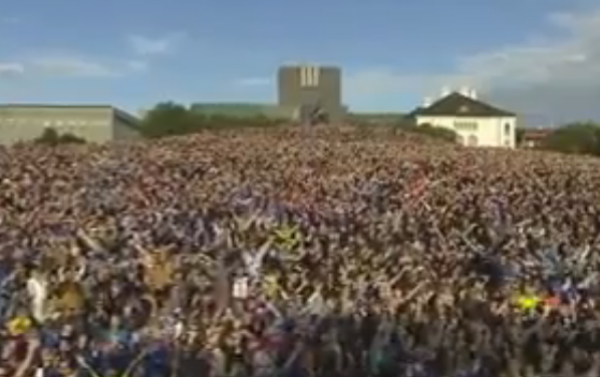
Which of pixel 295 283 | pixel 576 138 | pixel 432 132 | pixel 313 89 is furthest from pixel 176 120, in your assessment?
pixel 295 283

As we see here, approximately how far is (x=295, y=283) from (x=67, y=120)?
28.3 metres

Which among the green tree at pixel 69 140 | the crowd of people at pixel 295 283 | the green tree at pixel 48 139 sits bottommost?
the crowd of people at pixel 295 283

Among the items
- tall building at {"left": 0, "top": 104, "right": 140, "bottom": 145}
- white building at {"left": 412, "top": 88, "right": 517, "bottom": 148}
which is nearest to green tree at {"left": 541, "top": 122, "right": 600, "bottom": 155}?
tall building at {"left": 0, "top": 104, "right": 140, "bottom": 145}

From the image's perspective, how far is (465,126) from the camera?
8669 centimetres

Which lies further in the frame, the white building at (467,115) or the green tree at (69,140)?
the white building at (467,115)

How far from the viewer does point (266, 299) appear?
10.4ft

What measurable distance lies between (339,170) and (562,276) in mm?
6019

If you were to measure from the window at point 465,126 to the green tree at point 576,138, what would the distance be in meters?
44.4

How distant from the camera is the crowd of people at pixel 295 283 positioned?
8.68 ft

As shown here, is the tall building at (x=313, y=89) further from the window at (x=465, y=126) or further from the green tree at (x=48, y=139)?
the window at (x=465, y=126)

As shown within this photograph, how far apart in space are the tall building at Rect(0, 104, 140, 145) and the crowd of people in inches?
830

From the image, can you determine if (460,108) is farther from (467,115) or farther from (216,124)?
(216,124)

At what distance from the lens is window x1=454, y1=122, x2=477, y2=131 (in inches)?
3368

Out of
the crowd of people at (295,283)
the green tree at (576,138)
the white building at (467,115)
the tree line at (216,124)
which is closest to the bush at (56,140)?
the tree line at (216,124)
